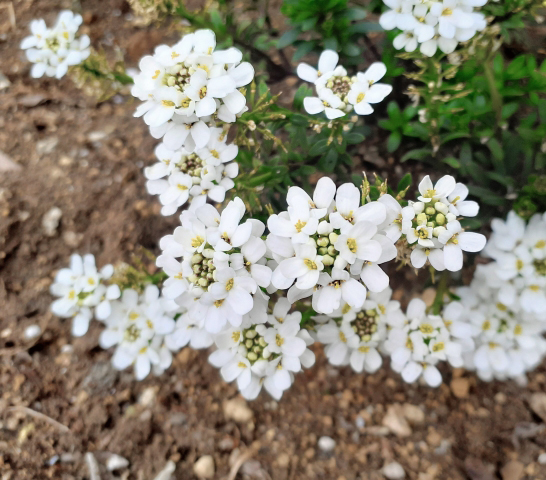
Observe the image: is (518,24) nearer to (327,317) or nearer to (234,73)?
(234,73)

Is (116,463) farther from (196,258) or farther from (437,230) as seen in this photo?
(437,230)

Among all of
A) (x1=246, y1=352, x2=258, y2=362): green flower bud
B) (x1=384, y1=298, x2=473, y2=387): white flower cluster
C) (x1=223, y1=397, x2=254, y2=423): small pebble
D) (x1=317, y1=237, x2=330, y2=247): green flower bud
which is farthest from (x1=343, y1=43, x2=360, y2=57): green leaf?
(x1=223, y1=397, x2=254, y2=423): small pebble

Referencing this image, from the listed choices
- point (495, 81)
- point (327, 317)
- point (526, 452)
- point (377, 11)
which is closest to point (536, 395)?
point (526, 452)

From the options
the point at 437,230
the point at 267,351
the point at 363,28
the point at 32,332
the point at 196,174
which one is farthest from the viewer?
the point at 32,332

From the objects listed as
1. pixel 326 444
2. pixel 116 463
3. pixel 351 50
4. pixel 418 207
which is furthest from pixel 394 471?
pixel 351 50

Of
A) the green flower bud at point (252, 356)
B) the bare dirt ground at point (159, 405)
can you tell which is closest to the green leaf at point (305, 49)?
the bare dirt ground at point (159, 405)

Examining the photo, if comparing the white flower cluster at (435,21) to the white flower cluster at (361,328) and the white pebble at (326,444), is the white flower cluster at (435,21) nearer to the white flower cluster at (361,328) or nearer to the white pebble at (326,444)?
the white flower cluster at (361,328)
